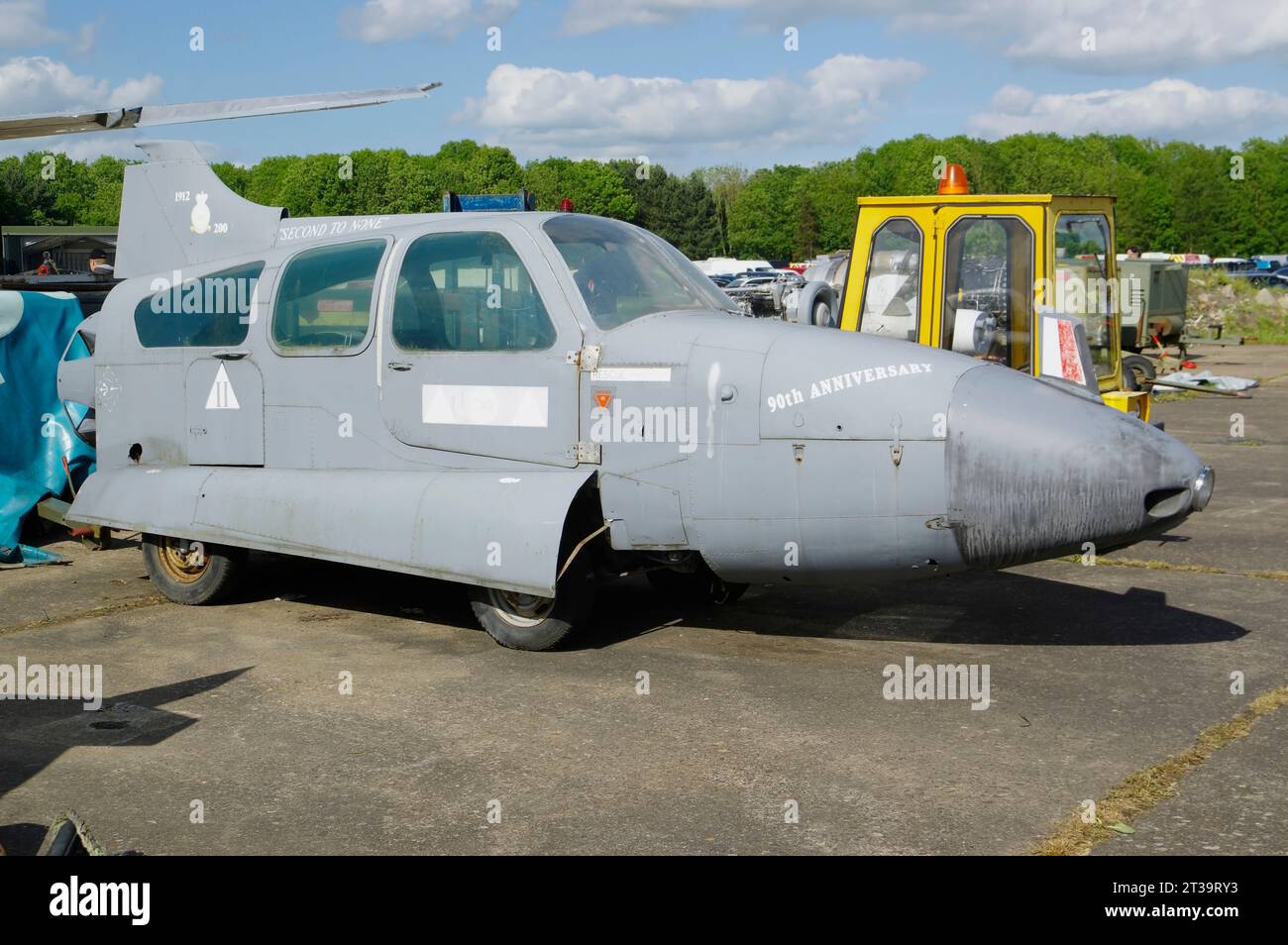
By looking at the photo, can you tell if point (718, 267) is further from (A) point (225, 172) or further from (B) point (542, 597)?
(B) point (542, 597)

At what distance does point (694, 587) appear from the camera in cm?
823

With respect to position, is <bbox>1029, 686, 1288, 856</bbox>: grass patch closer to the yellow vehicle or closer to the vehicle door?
the yellow vehicle

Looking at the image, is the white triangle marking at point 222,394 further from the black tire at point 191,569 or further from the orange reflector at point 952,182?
the orange reflector at point 952,182

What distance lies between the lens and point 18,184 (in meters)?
91.6

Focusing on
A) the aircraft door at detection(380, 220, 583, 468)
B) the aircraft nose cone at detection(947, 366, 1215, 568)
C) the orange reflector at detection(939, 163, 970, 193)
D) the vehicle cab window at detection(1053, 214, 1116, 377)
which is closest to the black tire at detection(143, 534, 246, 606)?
the aircraft door at detection(380, 220, 583, 468)

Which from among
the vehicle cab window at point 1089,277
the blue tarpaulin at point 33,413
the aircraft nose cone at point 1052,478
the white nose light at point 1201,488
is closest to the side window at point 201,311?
the blue tarpaulin at point 33,413

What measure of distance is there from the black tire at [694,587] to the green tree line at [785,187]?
6419 cm

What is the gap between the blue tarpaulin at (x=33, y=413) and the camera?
34.0 ft

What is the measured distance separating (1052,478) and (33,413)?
832cm

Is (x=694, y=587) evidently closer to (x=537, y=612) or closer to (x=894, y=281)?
(x=537, y=612)

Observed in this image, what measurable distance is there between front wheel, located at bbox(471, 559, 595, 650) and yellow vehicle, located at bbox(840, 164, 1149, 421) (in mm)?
4497

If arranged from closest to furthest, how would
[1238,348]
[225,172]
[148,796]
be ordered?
[148,796]
[1238,348]
[225,172]

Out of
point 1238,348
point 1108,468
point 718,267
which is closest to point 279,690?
point 1108,468
